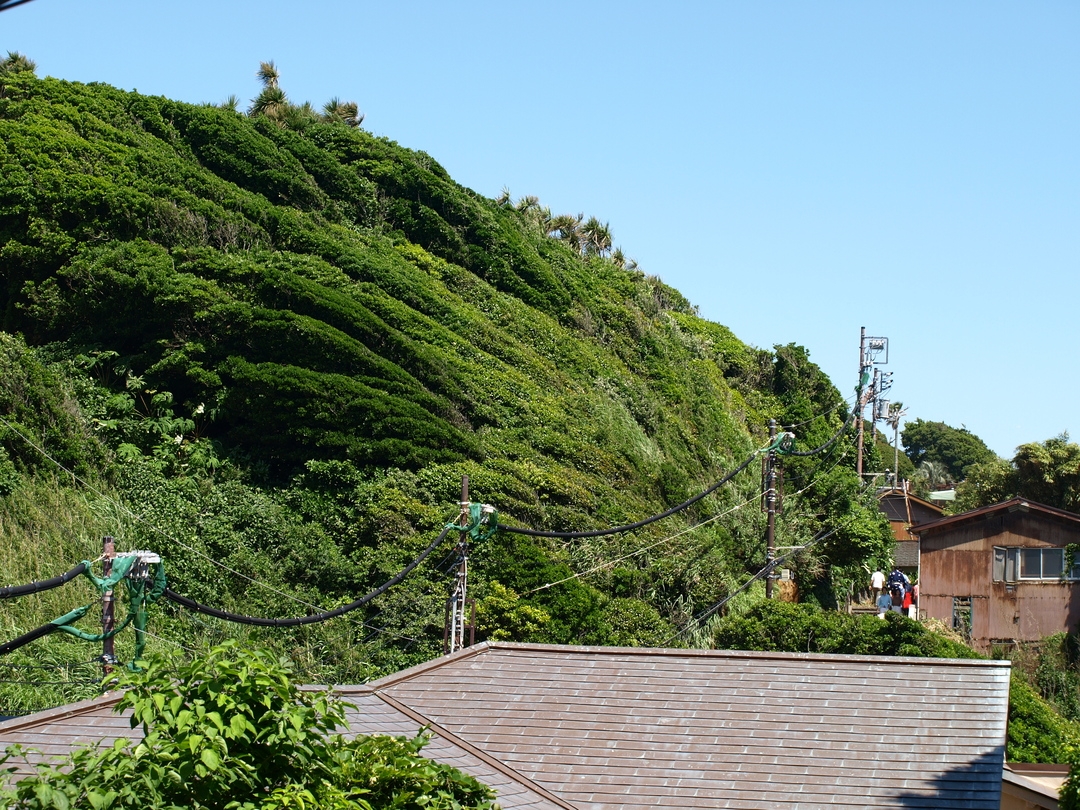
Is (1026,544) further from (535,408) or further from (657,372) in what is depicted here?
(535,408)

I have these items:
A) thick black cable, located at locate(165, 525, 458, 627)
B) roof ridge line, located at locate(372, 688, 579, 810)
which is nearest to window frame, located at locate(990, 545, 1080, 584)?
thick black cable, located at locate(165, 525, 458, 627)

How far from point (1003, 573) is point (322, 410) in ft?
70.4

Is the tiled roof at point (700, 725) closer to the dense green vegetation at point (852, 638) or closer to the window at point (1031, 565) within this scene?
the dense green vegetation at point (852, 638)

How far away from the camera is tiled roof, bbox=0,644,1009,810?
972 cm

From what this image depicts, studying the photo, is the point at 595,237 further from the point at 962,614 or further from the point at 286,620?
the point at 286,620

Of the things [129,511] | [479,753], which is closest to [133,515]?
[129,511]

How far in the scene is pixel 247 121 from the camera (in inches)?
1344

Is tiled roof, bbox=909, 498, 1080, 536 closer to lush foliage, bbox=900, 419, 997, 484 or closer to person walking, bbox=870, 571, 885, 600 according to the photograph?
person walking, bbox=870, 571, 885, 600

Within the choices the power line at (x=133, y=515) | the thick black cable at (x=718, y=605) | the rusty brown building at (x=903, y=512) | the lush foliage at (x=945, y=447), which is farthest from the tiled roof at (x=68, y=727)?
the lush foliage at (x=945, y=447)

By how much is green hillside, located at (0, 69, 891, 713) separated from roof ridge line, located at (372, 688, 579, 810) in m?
8.30

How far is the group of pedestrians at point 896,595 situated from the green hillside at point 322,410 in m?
0.70

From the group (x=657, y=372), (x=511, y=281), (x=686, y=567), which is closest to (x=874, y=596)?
(x=657, y=372)

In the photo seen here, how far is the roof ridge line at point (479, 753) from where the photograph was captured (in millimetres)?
9680

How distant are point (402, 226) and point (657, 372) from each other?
8503mm
